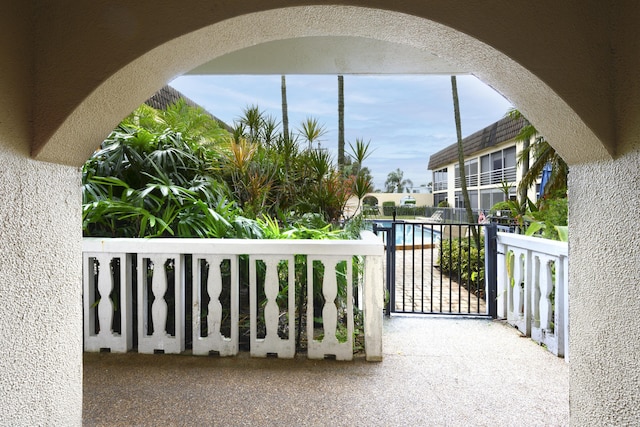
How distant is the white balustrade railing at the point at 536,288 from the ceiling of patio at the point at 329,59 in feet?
4.76

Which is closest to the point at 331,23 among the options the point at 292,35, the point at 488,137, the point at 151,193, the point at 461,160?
the point at 292,35

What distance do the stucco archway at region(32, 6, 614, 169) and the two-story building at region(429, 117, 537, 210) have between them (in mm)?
9254

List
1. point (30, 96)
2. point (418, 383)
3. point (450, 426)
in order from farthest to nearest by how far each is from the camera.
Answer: point (418, 383) → point (450, 426) → point (30, 96)

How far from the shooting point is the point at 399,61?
8.49 feet

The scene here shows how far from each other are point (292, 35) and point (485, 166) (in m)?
16.4

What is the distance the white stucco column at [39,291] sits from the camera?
101 centimetres

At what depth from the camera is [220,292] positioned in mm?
2471

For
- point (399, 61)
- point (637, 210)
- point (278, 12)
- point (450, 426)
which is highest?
point (399, 61)

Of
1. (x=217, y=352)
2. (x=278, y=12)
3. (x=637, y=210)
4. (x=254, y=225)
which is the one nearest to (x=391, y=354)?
(x=217, y=352)

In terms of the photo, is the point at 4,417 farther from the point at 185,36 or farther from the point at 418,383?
the point at 418,383

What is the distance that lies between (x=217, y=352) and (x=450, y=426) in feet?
4.94

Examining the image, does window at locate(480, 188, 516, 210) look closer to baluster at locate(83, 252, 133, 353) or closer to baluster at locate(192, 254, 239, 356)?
baluster at locate(192, 254, 239, 356)

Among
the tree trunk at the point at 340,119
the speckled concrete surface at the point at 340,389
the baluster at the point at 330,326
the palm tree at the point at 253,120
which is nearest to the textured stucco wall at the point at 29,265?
the speckled concrete surface at the point at 340,389

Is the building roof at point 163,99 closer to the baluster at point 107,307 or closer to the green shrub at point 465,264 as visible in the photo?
the baluster at point 107,307
